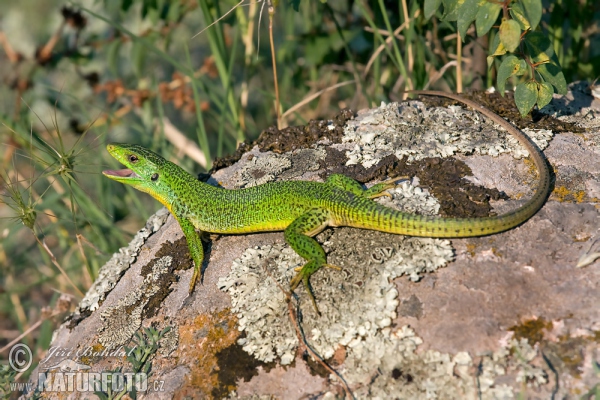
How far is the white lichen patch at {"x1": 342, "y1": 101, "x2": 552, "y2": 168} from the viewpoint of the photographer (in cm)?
420

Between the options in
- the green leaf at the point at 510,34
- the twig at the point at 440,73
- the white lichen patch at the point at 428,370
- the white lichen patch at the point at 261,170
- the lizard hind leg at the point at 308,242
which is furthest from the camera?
the twig at the point at 440,73

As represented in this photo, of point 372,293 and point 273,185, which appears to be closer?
point 372,293

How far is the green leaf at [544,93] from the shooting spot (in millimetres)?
3932

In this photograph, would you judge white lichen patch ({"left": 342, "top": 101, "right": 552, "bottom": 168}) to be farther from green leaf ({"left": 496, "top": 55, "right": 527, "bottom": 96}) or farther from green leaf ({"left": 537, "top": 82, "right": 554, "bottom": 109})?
green leaf ({"left": 496, "top": 55, "right": 527, "bottom": 96})

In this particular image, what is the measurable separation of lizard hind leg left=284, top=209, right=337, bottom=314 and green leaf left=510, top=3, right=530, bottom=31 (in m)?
1.91

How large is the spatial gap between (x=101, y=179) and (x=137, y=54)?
1.57 m

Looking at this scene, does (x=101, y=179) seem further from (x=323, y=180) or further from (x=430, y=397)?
(x=430, y=397)

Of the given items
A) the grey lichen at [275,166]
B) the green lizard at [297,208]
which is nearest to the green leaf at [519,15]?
the green lizard at [297,208]

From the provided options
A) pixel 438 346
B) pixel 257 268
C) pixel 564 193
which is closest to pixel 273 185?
pixel 257 268

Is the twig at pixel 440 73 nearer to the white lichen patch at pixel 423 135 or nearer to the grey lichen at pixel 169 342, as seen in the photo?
the white lichen patch at pixel 423 135

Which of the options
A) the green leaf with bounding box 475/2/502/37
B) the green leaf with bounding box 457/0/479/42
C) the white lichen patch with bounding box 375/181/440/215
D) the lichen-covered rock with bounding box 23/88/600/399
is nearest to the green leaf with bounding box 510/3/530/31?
the green leaf with bounding box 475/2/502/37

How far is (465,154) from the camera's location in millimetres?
4184

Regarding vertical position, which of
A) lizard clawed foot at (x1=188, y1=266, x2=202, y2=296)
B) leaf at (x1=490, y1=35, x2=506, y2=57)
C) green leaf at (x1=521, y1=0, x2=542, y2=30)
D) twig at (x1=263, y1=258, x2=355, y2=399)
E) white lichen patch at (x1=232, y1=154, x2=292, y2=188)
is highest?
green leaf at (x1=521, y1=0, x2=542, y2=30)

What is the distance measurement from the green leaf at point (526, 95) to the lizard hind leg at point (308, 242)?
1686mm
